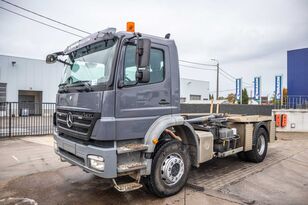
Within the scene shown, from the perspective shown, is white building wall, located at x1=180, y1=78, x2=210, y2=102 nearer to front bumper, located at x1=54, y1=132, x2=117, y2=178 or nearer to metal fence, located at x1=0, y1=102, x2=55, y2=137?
metal fence, located at x1=0, y1=102, x2=55, y2=137

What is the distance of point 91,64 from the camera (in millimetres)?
3785

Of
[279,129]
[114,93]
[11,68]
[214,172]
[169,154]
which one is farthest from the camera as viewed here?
[11,68]

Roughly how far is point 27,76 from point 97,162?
2376 cm

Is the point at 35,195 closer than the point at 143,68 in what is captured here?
No

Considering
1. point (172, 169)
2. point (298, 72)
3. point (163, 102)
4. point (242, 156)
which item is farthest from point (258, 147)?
point (298, 72)

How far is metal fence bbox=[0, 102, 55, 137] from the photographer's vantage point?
1019 cm

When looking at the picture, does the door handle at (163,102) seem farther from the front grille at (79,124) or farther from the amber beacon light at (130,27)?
the amber beacon light at (130,27)

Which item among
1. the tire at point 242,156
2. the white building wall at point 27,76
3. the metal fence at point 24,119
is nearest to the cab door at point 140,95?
the tire at point 242,156

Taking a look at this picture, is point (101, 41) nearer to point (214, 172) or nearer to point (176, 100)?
point (176, 100)

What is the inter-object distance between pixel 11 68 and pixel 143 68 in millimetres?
23669

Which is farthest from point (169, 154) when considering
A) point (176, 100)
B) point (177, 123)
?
point (176, 100)

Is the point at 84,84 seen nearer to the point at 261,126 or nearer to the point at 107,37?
the point at 107,37

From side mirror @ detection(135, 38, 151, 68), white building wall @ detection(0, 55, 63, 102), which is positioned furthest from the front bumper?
white building wall @ detection(0, 55, 63, 102)

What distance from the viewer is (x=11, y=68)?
73.3 ft
